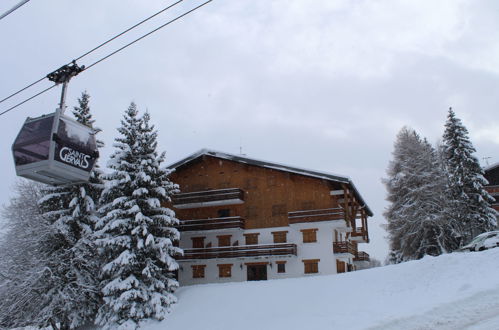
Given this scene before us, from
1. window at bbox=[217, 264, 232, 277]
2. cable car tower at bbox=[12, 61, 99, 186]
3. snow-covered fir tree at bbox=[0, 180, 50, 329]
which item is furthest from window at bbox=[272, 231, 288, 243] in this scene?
cable car tower at bbox=[12, 61, 99, 186]

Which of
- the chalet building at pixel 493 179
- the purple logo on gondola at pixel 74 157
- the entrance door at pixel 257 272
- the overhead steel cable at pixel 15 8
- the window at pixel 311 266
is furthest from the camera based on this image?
the chalet building at pixel 493 179

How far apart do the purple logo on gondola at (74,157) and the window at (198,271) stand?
960 inches

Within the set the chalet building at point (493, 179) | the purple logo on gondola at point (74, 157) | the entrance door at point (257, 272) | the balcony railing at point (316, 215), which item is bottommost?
the entrance door at point (257, 272)

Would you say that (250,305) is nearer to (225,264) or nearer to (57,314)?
(225,264)

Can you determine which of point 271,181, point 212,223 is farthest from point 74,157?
point 271,181

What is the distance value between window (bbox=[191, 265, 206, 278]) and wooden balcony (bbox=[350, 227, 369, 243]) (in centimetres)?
1425

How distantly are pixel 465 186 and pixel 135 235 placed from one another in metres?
27.1

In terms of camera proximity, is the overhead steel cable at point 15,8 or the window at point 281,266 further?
the window at point 281,266

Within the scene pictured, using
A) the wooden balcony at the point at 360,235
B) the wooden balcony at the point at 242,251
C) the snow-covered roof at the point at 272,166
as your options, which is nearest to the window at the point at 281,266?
the wooden balcony at the point at 242,251

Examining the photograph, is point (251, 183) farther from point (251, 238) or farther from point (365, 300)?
A: point (365, 300)

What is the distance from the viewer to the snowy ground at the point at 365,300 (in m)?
14.9

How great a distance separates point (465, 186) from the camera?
1421 inches

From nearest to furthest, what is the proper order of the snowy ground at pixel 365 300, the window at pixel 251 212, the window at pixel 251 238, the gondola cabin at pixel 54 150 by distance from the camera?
the gondola cabin at pixel 54 150 → the snowy ground at pixel 365 300 → the window at pixel 251 238 → the window at pixel 251 212

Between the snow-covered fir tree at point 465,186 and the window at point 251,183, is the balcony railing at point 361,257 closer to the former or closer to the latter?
the snow-covered fir tree at point 465,186
